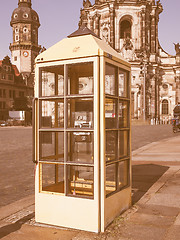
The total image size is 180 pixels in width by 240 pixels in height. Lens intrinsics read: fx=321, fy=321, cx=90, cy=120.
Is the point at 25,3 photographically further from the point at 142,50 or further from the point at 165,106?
the point at 165,106

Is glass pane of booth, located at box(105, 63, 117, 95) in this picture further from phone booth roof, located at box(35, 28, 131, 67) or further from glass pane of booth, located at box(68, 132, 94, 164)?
glass pane of booth, located at box(68, 132, 94, 164)

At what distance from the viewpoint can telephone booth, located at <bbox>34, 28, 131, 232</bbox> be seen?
3.57 meters

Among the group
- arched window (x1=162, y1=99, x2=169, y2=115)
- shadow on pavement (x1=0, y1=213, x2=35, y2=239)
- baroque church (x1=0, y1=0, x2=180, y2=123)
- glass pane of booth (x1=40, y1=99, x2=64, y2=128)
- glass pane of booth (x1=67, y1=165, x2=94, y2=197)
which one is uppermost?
baroque church (x1=0, y1=0, x2=180, y2=123)

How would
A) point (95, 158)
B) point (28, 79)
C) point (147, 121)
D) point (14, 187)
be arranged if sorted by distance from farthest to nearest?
point (28, 79) < point (147, 121) < point (14, 187) < point (95, 158)

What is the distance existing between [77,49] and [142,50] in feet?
173

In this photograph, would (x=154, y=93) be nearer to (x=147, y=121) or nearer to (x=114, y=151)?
(x=147, y=121)

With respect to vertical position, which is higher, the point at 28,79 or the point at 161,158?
the point at 28,79

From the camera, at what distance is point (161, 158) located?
373 inches

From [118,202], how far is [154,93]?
172 ft

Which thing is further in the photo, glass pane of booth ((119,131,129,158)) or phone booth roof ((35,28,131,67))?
glass pane of booth ((119,131,129,158))

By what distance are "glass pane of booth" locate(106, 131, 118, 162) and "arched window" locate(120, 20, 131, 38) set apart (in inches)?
2155

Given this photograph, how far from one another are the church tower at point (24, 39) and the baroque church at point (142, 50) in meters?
26.1

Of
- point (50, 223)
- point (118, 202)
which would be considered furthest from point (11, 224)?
point (118, 202)

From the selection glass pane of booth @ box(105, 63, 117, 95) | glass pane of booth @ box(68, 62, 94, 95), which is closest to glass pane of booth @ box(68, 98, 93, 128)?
glass pane of booth @ box(68, 62, 94, 95)
